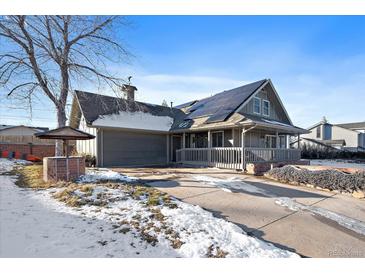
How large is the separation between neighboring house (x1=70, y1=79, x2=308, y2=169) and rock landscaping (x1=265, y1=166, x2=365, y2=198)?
2.66m

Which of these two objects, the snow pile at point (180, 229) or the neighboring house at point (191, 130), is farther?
the neighboring house at point (191, 130)

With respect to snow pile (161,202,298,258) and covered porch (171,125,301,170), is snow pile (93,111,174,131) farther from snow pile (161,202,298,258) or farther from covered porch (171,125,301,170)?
snow pile (161,202,298,258)

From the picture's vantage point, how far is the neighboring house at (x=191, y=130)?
40.1 ft

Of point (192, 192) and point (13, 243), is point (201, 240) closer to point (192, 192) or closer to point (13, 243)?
point (13, 243)

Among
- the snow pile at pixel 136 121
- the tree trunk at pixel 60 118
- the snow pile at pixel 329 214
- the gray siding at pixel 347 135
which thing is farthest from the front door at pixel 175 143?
the gray siding at pixel 347 135

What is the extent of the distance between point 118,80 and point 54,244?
8.91 metres

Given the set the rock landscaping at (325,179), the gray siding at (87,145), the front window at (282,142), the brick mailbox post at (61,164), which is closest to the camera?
the rock landscaping at (325,179)

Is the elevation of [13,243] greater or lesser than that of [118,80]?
lesser

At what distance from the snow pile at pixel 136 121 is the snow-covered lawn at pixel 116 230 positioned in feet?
26.9

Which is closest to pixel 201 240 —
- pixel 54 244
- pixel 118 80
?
pixel 54 244

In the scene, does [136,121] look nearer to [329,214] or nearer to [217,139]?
[217,139]

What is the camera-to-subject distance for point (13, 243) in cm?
292

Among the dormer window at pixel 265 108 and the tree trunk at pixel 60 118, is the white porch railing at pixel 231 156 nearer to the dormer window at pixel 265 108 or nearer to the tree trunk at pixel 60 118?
the dormer window at pixel 265 108

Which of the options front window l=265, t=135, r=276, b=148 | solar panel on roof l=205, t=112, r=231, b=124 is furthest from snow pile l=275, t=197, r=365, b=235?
front window l=265, t=135, r=276, b=148
